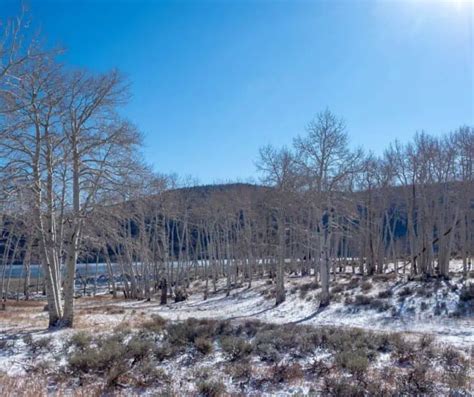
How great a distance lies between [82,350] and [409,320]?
37.3 ft

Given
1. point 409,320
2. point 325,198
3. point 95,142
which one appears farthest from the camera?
point 325,198

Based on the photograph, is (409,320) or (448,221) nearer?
(409,320)

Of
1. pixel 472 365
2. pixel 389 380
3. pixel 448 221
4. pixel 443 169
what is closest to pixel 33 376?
pixel 389 380

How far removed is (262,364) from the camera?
808 cm

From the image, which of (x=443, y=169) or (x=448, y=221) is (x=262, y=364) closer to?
(x=443, y=169)

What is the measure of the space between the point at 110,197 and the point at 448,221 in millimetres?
23658

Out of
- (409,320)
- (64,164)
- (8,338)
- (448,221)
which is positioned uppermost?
(64,164)

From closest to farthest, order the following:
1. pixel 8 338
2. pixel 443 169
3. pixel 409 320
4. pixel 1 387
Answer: pixel 1 387, pixel 8 338, pixel 409 320, pixel 443 169

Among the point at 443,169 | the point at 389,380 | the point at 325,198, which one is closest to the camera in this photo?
the point at 389,380

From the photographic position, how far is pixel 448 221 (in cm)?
2736

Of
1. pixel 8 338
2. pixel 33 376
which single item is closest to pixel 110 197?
pixel 8 338

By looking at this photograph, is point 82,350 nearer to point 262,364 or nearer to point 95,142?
point 262,364

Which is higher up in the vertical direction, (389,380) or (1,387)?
(1,387)

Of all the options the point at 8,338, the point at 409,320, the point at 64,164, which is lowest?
the point at 409,320
